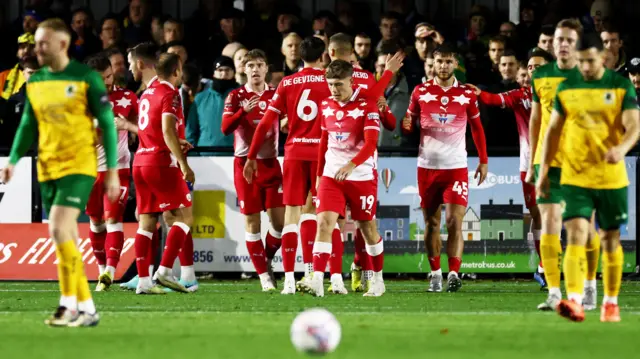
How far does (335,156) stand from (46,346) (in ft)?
15.2

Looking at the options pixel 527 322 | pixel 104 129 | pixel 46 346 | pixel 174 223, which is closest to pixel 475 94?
pixel 174 223

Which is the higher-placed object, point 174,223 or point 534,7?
point 534,7

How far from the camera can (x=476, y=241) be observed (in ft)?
48.9

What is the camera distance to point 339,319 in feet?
30.2

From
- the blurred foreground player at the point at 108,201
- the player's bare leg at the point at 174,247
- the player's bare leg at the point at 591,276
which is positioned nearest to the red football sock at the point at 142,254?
the player's bare leg at the point at 174,247

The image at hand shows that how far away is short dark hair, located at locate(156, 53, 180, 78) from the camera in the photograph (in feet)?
40.6

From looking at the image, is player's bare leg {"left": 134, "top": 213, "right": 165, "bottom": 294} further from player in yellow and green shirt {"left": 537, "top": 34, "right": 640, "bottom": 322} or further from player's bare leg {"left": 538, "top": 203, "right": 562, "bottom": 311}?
player in yellow and green shirt {"left": 537, "top": 34, "right": 640, "bottom": 322}

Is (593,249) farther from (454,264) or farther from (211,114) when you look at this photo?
(211,114)

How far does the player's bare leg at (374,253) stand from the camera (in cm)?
1193

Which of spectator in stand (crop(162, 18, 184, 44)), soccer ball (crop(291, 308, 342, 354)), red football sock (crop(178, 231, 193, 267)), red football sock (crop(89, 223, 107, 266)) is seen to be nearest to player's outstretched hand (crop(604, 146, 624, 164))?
soccer ball (crop(291, 308, 342, 354))

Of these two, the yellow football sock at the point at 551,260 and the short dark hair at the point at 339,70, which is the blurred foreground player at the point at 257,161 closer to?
the short dark hair at the point at 339,70

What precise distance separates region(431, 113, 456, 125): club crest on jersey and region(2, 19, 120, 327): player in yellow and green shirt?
486 cm

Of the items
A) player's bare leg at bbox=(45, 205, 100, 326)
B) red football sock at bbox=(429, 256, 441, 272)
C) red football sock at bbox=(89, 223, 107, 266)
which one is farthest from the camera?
red football sock at bbox=(89, 223, 107, 266)

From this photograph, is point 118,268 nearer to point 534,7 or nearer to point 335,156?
point 335,156
